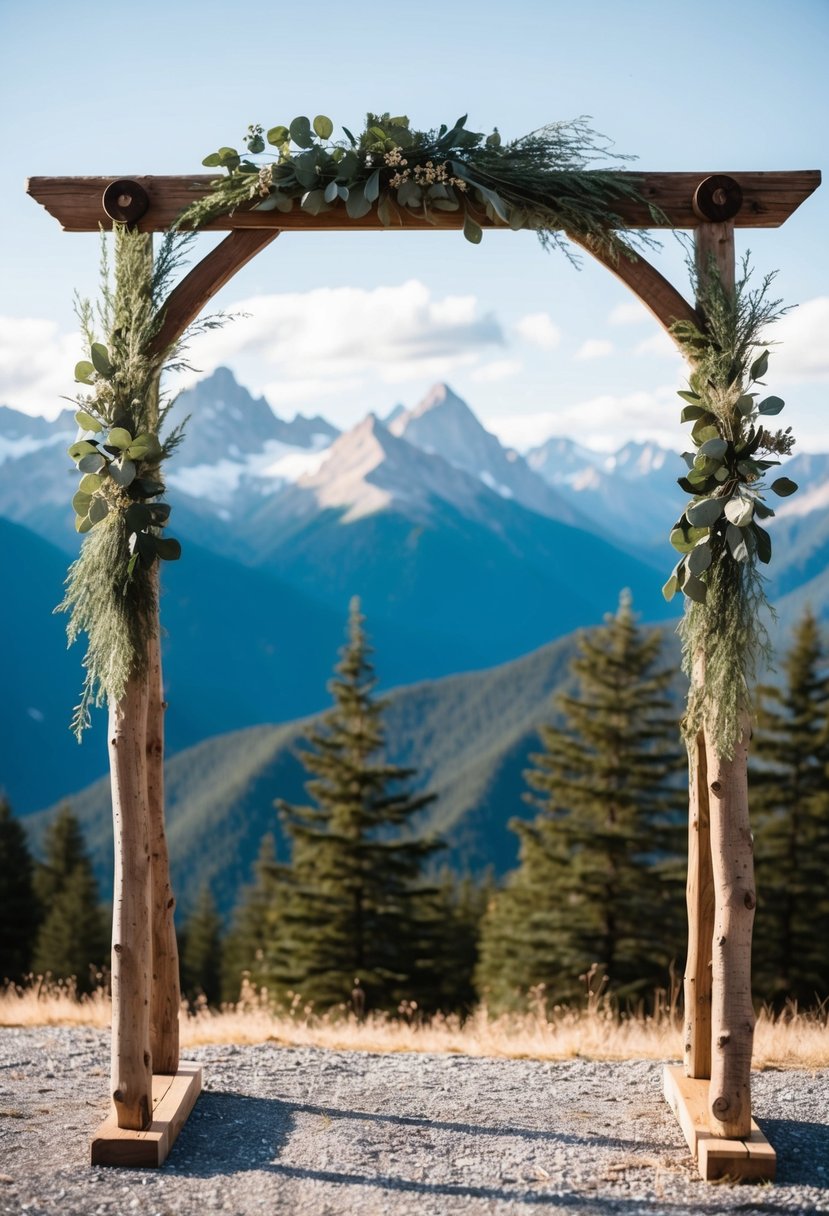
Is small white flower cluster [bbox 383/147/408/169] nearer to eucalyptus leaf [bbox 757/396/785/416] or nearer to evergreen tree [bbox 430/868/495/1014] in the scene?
eucalyptus leaf [bbox 757/396/785/416]

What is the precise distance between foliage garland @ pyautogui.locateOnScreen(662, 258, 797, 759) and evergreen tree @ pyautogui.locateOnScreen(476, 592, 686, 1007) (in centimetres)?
1549

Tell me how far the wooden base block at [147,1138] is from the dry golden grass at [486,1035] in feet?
5.62

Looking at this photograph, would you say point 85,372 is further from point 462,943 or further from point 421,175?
point 462,943

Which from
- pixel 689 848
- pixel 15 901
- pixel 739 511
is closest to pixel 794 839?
pixel 689 848

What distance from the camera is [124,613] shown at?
17.2 ft

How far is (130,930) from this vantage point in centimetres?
519

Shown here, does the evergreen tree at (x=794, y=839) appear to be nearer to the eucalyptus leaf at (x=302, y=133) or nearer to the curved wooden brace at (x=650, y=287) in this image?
the curved wooden brace at (x=650, y=287)

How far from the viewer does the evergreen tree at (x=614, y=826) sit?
20.8 metres

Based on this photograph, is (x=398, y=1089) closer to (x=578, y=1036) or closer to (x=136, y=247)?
(x=578, y=1036)

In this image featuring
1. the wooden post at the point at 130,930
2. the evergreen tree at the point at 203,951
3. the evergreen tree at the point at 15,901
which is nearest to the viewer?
the wooden post at the point at 130,930

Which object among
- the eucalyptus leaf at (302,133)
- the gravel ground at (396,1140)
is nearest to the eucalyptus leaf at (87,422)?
the eucalyptus leaf at (302,133)

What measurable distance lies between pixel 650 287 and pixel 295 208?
1.74 metres

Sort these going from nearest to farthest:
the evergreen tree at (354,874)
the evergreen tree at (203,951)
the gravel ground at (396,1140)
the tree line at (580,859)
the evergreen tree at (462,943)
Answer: the gravel ground at (396,1140) < the evergreen tree at (354,874) < the tree line at (580,859) < the evergreen tree at (462,943) < the evergreen tree at (203,951)

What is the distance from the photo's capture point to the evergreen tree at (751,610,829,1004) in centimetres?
2288
